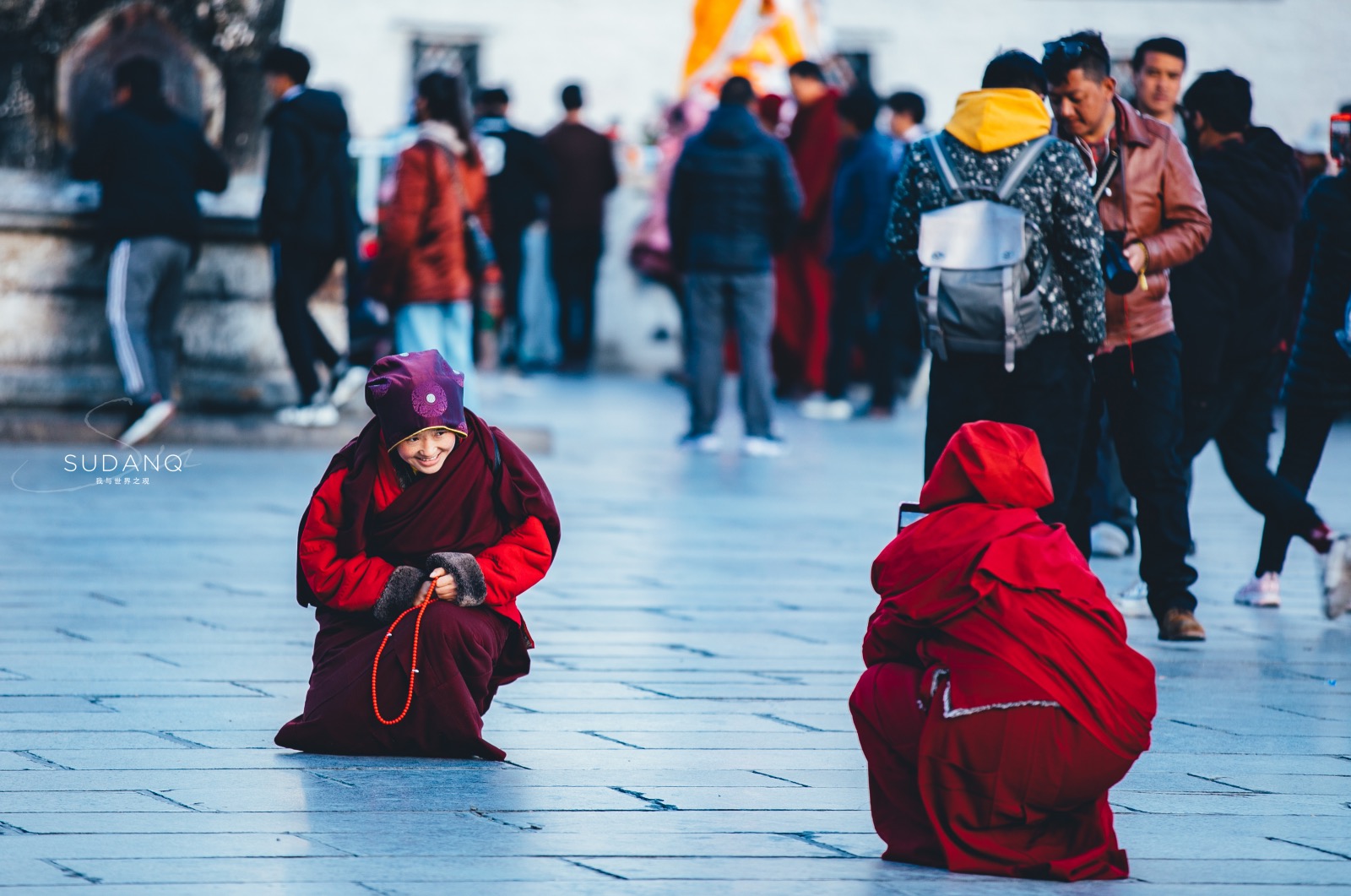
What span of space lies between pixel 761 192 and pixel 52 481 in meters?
4.24

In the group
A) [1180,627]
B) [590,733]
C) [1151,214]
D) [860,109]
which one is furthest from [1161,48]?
[860,109]

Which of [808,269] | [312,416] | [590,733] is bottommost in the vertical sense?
[312,416]

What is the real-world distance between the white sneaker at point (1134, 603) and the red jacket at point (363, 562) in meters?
2.79

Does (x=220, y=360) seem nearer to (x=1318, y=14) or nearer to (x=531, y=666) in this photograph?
(x=531, y=666)

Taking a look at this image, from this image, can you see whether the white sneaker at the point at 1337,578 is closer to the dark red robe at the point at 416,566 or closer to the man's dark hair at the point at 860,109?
the dark red robe at the point at 416,566

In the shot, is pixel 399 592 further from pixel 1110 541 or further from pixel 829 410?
pixel 829 410

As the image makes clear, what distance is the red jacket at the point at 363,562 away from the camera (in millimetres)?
4828

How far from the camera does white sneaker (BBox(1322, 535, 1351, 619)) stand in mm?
6879

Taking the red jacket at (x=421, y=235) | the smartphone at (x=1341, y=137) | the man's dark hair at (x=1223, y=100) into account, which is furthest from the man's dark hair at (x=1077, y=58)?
the red jacket at (x=421, y=235)

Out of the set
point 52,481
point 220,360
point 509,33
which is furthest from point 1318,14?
point 52,481

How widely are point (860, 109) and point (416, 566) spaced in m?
9.58

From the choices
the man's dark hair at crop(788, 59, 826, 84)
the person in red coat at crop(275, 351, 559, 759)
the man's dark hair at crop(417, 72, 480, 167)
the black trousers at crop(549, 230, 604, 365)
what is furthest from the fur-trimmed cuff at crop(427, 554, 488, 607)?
the black trousers at crop(549, 230, 604, 365)

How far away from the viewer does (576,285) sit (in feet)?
59.1

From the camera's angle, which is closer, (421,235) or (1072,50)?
(1072,50)
